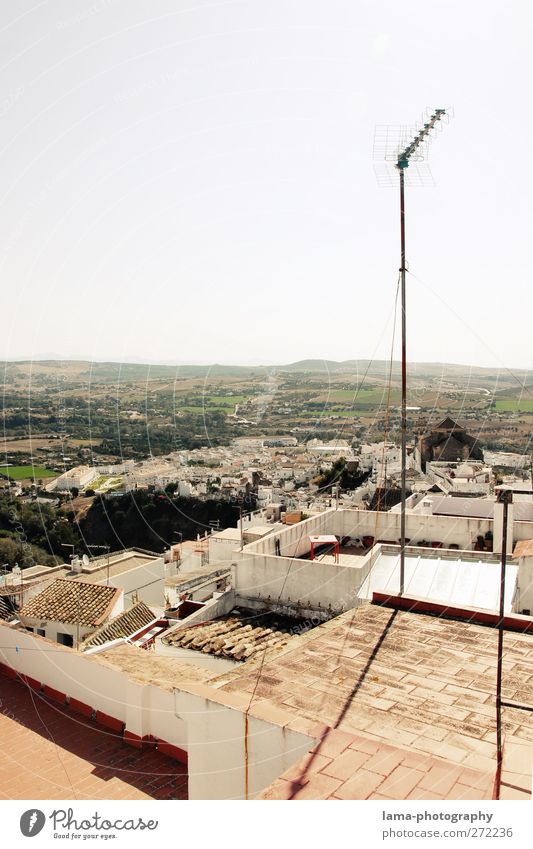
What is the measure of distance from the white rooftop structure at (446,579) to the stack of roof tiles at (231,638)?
0.88 m

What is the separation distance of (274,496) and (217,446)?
17.4 feet

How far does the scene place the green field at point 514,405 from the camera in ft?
53.4

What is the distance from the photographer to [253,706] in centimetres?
264

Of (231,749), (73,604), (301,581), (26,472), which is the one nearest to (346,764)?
(231,749)

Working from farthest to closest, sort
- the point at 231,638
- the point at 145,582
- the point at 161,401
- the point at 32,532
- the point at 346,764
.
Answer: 1. the point at 32,532
2. the point at 161,401
3. the point at 145,582
4. the point at 231,638
5. the point at 346,764

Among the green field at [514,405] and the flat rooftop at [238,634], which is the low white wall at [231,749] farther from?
the green field at [514,405]

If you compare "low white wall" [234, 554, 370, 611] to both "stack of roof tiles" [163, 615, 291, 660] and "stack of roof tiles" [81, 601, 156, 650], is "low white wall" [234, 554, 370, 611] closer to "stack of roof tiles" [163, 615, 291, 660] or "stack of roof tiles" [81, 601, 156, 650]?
"stack of roof tiles" [163, 615, 291, 660]

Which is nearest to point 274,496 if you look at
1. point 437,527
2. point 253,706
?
point 437,527

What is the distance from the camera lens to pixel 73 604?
691 cm

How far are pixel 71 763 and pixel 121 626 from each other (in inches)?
136

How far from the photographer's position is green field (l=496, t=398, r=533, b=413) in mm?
16281

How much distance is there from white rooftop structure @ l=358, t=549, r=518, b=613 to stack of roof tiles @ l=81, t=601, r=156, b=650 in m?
2.71

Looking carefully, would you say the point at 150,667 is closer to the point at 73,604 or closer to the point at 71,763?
the point at 71,763

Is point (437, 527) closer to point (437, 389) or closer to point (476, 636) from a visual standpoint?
point (476, 636)
